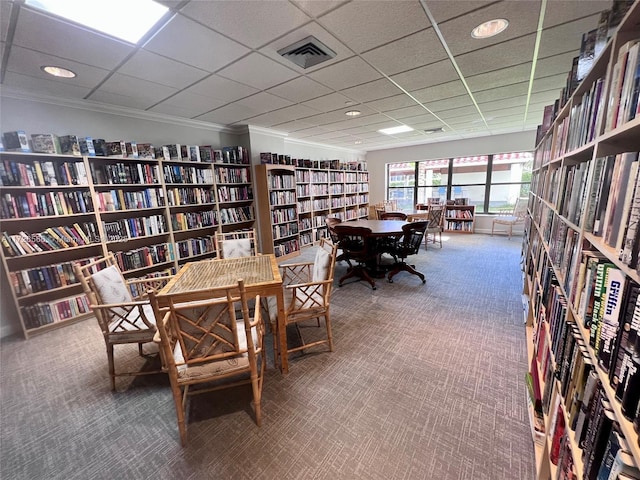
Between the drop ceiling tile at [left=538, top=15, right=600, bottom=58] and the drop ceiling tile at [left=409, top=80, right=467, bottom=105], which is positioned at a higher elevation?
the drop ceiling tile at [left=409, top=80, right=467, bottom=105]

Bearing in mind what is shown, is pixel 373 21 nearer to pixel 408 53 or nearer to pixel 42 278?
pixel 408 53

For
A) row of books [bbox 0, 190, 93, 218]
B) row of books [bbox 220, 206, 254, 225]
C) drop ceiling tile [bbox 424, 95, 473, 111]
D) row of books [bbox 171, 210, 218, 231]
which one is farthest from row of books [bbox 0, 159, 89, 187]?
drop ceiling tile [bbox 424, 95, 473, 111]

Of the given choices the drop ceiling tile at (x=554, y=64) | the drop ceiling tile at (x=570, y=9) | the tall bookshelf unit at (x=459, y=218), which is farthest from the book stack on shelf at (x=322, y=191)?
the drop ceiling tile at (x=570, y=9)

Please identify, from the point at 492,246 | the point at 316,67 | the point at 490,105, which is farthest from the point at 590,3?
the point at 492,246

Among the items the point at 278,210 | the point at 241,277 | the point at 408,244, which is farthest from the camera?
the point at 278,210

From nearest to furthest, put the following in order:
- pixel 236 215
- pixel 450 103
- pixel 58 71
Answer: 1. pixel 58 71
2. pixel 450 103
3. pixel 236 215

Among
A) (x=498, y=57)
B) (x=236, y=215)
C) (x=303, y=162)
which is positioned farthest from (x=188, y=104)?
(x=498, y=57)

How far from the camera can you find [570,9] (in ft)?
5.22

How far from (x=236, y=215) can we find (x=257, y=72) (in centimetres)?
254

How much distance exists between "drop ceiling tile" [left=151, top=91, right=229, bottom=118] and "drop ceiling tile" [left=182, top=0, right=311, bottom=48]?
136 cm

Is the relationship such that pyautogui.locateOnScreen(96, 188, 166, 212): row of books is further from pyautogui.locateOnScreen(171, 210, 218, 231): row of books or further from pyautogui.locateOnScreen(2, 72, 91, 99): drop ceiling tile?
pyautogui.locateOnScreen(2, 72, 91, 99): drop ceiling tile

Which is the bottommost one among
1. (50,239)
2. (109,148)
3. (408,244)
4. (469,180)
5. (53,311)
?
(53,311)

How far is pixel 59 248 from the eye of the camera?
2.73m

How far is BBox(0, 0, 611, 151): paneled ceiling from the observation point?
1553mm
